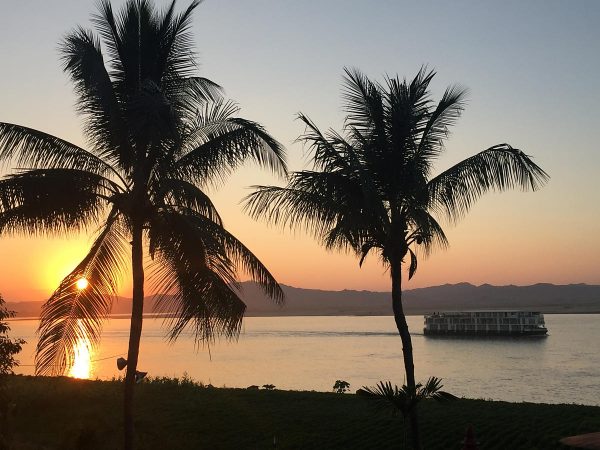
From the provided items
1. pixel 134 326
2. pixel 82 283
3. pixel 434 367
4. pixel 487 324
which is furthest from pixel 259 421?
pixel 487 324

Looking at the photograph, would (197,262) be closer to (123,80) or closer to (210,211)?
(210,211)

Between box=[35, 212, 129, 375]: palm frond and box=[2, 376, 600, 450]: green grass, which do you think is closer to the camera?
box=[35, 212, 129, 375]: palm frond

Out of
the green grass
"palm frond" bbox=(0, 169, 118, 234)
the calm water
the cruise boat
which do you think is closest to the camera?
"palm frond" bbox=(0, 169, 118, 234)

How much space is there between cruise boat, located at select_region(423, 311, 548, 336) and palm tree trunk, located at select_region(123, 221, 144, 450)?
126023 millimetres

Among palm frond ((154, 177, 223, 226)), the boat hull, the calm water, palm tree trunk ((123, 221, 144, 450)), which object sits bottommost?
the calm water

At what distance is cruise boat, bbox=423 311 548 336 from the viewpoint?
132 meters

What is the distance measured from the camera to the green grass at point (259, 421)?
1948cm

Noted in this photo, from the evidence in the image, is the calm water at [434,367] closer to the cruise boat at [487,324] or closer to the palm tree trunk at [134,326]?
the cruise boat at [487,324]

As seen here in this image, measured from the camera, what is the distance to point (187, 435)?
2100cm

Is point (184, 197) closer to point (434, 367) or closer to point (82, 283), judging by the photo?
point (82, 283)

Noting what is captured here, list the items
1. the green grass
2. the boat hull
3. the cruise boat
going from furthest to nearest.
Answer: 1. the cruise boat
2. the boat hull
3. the green grass

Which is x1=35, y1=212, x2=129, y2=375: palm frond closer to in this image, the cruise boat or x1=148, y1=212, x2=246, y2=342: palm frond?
x1=148, y1=212, x2=246, y2=342: palm frond

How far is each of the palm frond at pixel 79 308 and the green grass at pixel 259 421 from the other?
3.50 m

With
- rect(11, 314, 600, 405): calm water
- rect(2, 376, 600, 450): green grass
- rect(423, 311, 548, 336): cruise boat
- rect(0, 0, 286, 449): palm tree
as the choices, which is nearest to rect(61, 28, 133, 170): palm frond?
rect(0, 0, 286, 449): palm tree
